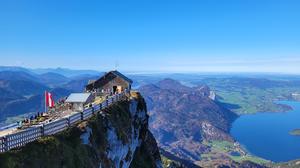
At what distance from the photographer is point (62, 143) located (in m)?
34.8

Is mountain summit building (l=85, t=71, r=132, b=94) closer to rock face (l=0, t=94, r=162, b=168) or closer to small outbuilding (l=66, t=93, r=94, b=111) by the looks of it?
rock face (l=0, t=94, r=162, b=168)

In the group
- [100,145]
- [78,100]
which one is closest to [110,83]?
[78,100]

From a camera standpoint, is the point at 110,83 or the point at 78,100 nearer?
the point at 78,100

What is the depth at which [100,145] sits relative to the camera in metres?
43.8

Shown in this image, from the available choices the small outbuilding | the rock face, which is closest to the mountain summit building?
the rock face

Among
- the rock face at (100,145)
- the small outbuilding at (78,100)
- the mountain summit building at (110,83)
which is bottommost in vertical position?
the rock face at (100,145)

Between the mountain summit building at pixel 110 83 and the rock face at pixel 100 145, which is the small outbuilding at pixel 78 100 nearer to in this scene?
the rock face at pixel 100 145

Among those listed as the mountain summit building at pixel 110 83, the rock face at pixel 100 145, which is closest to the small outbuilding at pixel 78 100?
the rock face at pixel 100 145

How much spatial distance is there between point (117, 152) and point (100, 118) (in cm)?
592

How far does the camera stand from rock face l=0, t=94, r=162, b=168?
29891mm

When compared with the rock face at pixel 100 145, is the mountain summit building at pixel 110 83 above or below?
above

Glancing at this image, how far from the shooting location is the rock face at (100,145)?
29891 millimetres

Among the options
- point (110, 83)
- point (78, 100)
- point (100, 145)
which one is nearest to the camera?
point (100, 145)

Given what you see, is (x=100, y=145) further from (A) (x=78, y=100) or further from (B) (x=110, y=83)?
(B) (x=110, y=83)
